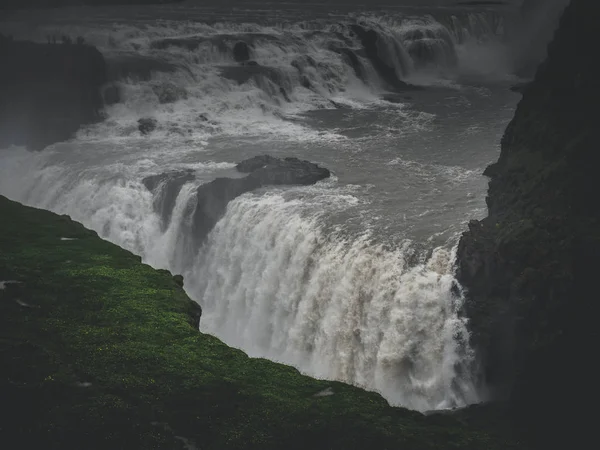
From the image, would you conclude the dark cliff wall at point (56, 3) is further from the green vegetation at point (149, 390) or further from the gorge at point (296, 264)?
the green vegetation at point (149, 390)

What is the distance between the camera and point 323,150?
33.1 metres

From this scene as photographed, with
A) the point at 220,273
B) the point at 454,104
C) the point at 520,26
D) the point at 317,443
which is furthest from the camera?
the point at 520,26

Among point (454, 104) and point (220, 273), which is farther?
point (454, 104)

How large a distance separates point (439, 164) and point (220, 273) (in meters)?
10.4

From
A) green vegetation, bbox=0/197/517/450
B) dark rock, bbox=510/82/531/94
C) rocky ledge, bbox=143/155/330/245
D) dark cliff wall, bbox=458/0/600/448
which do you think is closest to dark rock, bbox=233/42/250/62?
dark rock, bbox=510/82/531/94

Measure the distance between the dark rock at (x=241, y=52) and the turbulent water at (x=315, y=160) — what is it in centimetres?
39

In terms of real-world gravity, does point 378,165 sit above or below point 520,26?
below

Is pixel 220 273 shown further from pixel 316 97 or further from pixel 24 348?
pixel 316 97

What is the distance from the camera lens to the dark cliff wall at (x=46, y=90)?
39.0m

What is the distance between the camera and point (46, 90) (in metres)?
41.3

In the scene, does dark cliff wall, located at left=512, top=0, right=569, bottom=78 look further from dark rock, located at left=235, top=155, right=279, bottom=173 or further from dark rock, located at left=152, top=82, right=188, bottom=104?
dark rock, located at left=235, top=155, right=279, bottom=173

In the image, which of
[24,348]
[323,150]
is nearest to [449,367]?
[24,348]

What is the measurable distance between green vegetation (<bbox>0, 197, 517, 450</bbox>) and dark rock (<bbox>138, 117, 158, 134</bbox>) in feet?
64.4

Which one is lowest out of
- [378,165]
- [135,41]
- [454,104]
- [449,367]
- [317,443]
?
[317,443]
